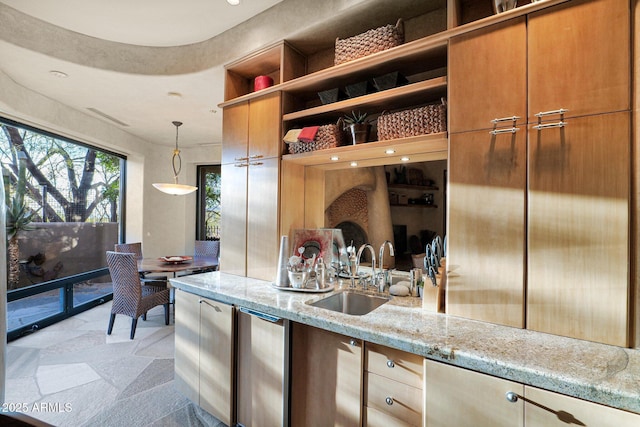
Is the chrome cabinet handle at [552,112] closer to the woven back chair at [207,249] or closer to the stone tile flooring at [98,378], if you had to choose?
the stone tile flooring at [98,378]

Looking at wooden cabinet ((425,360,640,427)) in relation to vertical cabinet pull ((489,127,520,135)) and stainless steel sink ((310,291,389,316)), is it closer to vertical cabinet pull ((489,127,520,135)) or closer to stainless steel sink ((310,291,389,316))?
stainless steel sink ((310,291,389,316))

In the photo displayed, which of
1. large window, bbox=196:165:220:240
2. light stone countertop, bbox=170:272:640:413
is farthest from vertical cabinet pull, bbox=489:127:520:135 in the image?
large window, bbox=196:165:220:240

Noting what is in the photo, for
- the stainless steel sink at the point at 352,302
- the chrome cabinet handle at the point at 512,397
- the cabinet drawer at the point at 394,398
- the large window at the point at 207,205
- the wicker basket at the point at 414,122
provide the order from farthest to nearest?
the large window at the point at 207,205 → the stainless steel sink at the point at 352,302 → the wicker basket at the point at 414,122 → the cabinet drawer at the point at 394,398 → the chrome cabinet handle at the point at 512,397

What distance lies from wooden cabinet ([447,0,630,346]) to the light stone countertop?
100mm

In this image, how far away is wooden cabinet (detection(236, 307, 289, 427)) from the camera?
65.6 inches

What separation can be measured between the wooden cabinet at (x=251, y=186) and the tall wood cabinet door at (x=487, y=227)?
4.08 feet

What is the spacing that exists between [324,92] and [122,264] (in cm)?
285

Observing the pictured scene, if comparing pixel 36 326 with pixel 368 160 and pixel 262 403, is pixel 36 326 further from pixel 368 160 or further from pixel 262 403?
pixel 368 160

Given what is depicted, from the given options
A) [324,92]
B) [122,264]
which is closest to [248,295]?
[324,92]

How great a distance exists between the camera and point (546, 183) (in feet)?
4.32

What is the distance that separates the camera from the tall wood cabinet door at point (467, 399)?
1.07 metres

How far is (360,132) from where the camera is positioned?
1936 mm

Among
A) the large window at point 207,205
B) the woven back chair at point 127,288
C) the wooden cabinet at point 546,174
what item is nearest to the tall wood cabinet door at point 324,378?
the wooden cabinet at point 546,174

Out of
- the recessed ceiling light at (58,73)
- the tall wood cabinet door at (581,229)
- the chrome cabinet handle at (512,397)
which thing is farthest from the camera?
the recessed ceiling light at (58,73)
